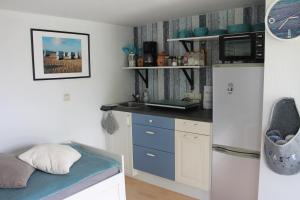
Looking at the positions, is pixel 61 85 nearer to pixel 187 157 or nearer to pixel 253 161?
pixel 187 157

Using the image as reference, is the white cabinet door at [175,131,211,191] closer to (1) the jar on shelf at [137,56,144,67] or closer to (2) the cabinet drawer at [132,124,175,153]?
(2) the cabinet drawer at [132,124,175,153]

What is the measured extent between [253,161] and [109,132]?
6.36 feet

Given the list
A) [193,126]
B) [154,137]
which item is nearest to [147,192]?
[154,137]

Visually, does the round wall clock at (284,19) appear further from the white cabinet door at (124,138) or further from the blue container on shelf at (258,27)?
the white cabinet door at (124,138)

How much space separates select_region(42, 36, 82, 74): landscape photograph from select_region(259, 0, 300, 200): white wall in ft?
7.15

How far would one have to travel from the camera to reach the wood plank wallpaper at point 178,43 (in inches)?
118

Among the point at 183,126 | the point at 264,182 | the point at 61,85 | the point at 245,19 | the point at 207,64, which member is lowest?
the point at 264,182

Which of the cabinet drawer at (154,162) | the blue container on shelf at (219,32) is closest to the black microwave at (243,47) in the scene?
the blue container on shelf at (219,32)

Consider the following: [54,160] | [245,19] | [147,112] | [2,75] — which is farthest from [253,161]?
[2,75]

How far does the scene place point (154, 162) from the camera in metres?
3.23

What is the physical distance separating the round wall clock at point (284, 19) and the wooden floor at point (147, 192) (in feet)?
6.51

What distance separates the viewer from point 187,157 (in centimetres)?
294

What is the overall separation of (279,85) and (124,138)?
2013 mm

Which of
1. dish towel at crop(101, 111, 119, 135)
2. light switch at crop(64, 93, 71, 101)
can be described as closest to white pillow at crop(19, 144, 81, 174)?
light switch at crop(64, 93, 71, 101)
